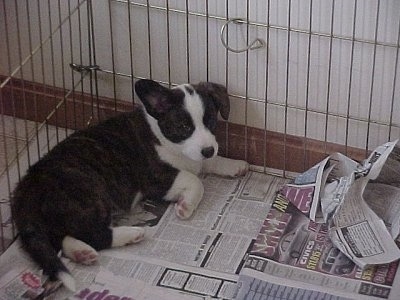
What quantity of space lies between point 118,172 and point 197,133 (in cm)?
21

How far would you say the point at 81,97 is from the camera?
267cm

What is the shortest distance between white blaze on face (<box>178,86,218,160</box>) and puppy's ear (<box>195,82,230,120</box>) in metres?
0.03

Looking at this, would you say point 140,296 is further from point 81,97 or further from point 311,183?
point 81,97

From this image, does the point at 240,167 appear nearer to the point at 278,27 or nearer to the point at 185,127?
the point at 185,127

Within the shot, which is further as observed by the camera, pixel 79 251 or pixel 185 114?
pixel 185 114

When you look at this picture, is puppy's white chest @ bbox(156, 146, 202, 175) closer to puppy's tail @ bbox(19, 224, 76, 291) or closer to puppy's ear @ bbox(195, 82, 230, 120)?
puppy's ear @ bbox(195, 82, 230, 120)

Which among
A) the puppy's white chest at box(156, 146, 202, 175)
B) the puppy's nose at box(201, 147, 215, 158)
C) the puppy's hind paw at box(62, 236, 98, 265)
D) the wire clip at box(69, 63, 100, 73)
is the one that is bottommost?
the puppy's hind paw at box(62, 236, 98, 265)

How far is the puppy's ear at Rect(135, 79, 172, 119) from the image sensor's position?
234cm

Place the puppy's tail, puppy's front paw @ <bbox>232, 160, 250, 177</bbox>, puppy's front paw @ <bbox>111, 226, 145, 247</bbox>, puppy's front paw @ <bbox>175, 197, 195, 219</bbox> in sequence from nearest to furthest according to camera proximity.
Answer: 1. the puppy's tail
2. puppy's front paw @ <bbox>111, 226, 145, 247</bbox>
3. puppy's front paw @ <bbox>175, 197, 195, 219</bbox>
4. puppy's front paw @ <bbox>232, 160, 250, 177</bbox>

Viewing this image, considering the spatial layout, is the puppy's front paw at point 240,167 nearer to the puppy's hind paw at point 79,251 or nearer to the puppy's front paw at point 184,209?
the puppy's front paw at point 184,209

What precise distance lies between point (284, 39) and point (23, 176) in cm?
69

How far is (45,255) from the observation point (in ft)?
7.07

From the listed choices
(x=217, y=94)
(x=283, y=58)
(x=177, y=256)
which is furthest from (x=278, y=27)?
(x=177, y=256)

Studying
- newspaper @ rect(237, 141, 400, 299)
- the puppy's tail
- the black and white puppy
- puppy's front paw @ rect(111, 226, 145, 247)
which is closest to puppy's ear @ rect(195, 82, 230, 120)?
the black and white puppy
